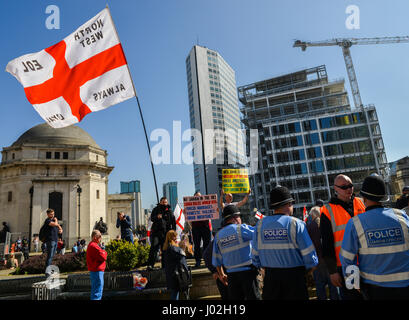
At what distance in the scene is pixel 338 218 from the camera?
155 inches

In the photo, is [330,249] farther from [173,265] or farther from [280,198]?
[173,265]

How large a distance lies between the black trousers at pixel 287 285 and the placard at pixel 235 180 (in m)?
14.2

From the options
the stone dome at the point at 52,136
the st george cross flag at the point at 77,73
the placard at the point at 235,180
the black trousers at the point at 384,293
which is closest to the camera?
the black trousers at the point at 384,293

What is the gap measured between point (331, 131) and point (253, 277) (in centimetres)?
6889

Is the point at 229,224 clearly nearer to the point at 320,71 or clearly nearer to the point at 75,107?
the point at 75,107

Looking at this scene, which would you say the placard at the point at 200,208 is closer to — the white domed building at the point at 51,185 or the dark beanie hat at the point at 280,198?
the dark beanie hat at the point at 280,198

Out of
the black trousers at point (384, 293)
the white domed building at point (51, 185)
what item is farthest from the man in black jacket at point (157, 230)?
the white domed building at point (51, 185)

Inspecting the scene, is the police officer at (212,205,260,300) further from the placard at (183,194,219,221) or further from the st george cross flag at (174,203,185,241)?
the st george cross flag at (174,203,185,241)

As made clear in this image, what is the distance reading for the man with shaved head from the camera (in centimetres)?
373

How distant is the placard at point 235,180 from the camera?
18.2 m

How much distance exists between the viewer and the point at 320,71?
85.4 meters

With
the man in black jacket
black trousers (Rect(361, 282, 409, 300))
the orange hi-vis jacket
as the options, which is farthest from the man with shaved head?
the man in black jacket

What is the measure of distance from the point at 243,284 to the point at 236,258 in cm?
40
